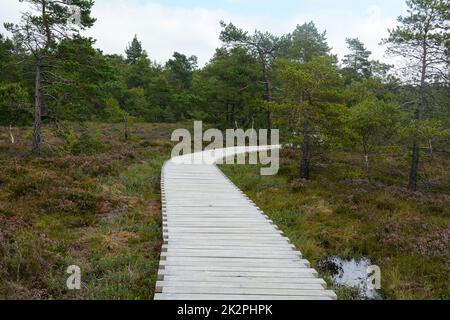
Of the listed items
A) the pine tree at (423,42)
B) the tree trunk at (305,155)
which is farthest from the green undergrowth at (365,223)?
the pine tree at (423,42)

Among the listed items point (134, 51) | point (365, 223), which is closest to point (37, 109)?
point (365, 223)

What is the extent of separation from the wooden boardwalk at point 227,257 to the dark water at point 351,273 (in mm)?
967

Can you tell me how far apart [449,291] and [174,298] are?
4.68 m

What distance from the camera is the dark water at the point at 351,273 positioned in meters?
7.14

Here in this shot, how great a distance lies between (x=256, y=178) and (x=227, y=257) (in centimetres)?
1008

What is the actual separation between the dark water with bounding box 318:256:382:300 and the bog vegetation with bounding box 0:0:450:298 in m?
0.43

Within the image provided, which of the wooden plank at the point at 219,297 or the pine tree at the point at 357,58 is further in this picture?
the pine tree at the point at 357,58

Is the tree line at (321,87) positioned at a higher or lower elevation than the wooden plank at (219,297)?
higher

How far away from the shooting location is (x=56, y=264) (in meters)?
7.27

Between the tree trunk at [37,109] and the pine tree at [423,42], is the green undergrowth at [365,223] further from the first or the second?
the tree trunk at [37,109]

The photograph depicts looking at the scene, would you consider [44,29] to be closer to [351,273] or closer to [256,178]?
[256,178]

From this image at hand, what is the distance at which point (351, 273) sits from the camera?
822 centimetres

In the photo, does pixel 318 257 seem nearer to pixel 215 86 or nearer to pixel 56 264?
pixel 56 264
